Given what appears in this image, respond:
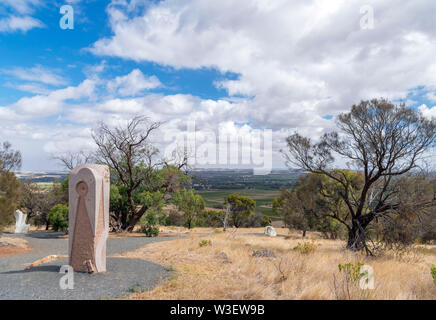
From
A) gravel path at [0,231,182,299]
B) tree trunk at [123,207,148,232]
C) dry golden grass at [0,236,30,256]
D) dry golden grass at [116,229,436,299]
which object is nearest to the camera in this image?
dry golden grass at [116,229,436,299]

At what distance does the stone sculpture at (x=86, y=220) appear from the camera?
6.16 meters

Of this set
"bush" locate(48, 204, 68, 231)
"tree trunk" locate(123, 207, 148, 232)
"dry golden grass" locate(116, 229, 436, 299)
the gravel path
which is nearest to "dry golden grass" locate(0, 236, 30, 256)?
"bush" locate(48, 204, 68, 231)

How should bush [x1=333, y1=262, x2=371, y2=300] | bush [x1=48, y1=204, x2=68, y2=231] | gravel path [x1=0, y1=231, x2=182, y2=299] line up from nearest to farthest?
bush [x1=333, y1=262, x2=371, y2=300], gravel path [x1=0, y1=231, x2=182, y2=299], bush [x1=48, y1=204, x2=68, y2=231]

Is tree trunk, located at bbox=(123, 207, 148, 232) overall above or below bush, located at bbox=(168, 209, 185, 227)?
above

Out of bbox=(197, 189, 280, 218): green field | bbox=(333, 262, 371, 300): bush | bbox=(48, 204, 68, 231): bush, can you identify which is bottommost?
bbox=(197, 189, 280, 218): green field

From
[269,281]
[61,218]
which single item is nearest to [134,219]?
[61,218]

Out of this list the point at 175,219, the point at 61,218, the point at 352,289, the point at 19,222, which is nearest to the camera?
the point at 352,289

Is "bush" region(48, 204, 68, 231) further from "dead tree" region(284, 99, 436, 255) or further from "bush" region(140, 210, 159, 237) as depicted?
"dead tree" region(284, 99, 436, 255)

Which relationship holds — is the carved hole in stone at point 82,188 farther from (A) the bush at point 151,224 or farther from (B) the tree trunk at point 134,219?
(B) the tree trunk at point 134,219

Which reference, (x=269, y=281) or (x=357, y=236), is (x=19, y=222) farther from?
(x=357, y=236)

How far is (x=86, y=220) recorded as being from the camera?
6.23m

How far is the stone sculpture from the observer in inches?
242
